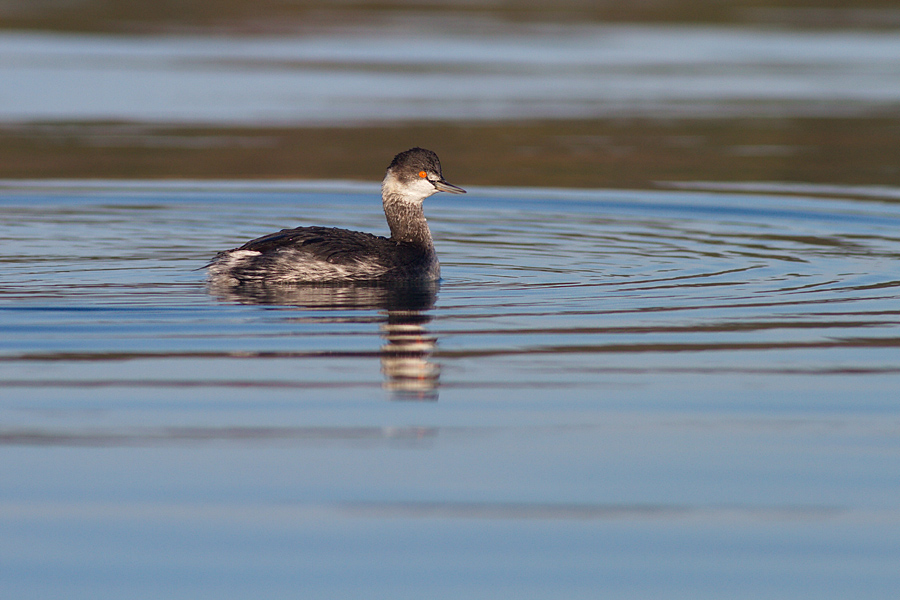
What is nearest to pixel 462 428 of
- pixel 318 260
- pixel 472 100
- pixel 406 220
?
pixel 318 260

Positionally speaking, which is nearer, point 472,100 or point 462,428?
point 462,428

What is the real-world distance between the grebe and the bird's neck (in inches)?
0.9

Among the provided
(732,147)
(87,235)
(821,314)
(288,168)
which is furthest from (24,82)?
(821,314)

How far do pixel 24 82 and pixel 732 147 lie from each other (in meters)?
14.8

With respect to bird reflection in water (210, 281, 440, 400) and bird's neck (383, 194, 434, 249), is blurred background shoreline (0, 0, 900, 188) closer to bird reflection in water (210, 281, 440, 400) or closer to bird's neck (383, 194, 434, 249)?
bird's neck (383, 194, 434, 249)

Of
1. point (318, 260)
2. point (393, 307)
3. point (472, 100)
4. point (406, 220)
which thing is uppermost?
point (472, 100)

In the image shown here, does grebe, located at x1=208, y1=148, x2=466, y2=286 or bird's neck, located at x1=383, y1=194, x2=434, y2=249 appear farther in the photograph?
bird's neck, located at x1=383, y1=194, x2=434, y2=249

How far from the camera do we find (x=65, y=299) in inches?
399

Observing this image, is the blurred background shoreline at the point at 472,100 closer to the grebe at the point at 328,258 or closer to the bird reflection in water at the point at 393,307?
the grebe at the point at 328,258

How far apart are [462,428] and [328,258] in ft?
13.7

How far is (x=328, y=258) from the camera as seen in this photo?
439 inches

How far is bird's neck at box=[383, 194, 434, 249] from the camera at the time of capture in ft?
39.5

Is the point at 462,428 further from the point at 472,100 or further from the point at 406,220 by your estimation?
the point at 472,100

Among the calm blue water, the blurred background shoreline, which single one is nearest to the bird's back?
the calm blue water
